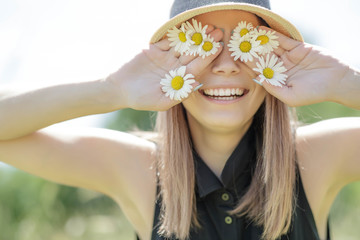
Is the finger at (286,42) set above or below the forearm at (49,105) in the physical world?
above

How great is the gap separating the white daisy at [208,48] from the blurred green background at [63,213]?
3268 mm

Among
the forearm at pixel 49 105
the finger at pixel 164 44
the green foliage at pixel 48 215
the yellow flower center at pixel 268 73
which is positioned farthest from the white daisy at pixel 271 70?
the green foliage at pixel 48 215

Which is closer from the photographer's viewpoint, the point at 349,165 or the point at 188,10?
the point at 188,10

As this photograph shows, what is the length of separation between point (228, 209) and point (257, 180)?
0.75ft

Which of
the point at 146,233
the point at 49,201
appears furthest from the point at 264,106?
the point at 49,201

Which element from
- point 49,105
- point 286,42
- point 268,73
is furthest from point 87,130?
point 286,42

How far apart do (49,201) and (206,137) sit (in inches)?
154

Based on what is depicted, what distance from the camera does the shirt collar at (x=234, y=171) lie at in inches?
105

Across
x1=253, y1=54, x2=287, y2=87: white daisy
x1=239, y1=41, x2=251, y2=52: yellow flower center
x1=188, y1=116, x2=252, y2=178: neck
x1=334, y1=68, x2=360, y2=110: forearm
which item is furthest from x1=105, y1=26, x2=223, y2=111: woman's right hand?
x1=334, y1=68, x2=360, y2=110: forearm

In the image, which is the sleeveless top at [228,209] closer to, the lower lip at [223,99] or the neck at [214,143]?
the neck at [214,143]

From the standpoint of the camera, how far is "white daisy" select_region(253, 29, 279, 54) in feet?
7.79

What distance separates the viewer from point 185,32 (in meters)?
2.37

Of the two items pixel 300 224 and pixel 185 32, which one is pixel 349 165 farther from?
pixel 185 32

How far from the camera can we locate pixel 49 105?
2.50 meters
